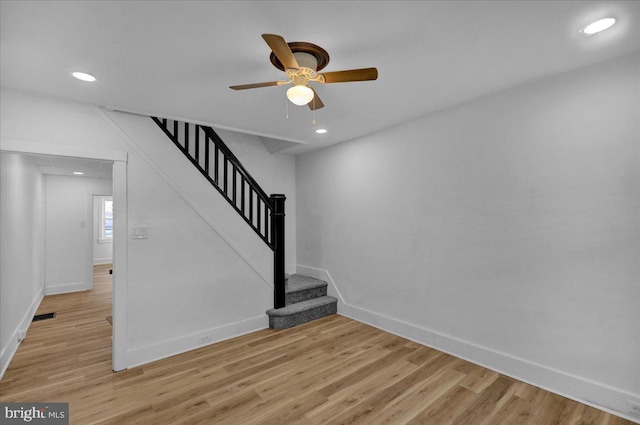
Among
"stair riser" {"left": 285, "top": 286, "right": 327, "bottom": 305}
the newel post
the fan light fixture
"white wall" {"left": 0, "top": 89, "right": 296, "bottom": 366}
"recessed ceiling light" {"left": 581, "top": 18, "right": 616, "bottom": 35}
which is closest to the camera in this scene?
"recessed ceiling light" {"left": 581, "top": 18, "right": 616, "bottom": 35}

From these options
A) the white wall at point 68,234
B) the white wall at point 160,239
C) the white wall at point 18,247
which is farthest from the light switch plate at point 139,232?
the white wall at point 68,234

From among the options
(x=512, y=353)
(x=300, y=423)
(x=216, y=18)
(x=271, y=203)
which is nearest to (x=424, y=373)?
(x=512, y=353)

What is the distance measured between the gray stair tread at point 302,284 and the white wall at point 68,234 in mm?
4252

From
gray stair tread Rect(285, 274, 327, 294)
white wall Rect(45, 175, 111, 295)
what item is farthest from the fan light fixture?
white wall Rect(45, 175, 111, 295)

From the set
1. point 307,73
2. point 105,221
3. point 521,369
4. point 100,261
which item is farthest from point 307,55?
point 105,221

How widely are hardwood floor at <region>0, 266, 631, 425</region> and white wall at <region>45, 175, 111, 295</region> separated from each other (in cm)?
248

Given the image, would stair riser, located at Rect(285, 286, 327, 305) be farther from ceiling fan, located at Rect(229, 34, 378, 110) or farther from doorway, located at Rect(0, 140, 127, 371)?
ceiling fan, located at Rect(229, 34, 378, 110)

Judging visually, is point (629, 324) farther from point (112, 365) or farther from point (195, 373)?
point (112, 365)

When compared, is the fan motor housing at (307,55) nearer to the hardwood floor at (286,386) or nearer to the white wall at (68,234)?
the hardwood floor at (286,386)

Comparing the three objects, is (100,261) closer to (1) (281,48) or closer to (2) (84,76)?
(2) (84,76)

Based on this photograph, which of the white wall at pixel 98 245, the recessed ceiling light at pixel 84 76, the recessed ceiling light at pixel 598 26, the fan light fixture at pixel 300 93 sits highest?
the recessed ceiling light at pixel 84 76

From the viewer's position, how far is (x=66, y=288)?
5551 mm

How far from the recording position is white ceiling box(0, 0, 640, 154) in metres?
1.53

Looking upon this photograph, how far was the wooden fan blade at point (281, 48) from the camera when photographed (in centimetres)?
139
